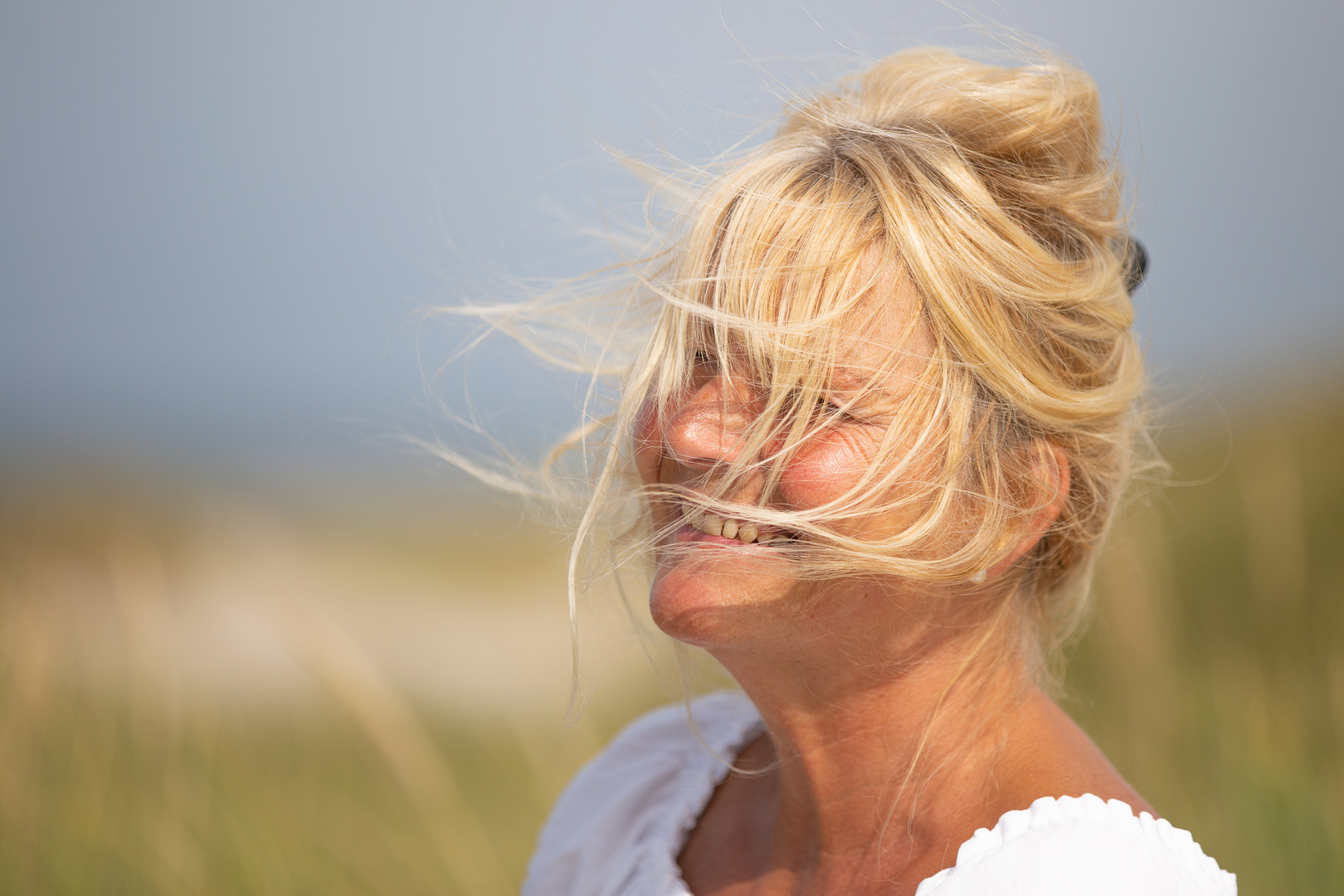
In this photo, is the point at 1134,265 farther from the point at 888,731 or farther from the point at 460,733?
the point at 460,733

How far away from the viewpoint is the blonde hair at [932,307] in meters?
1.27

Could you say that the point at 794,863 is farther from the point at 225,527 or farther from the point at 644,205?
the point at 225,527

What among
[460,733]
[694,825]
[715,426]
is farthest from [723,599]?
[460,733]

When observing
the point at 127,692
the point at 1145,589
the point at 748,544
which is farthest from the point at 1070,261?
the point at 127,692

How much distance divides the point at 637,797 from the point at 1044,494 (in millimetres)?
1077

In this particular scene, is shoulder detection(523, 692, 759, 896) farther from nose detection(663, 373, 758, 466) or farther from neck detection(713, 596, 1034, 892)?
nose detection(663, 373, 758, 466)

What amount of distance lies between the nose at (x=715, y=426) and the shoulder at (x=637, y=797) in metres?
0.67

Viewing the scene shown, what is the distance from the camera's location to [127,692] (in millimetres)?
3086

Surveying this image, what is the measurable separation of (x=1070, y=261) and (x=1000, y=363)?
0.28 m

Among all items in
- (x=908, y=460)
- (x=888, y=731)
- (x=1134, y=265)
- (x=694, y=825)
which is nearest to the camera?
(x=908, y=460)

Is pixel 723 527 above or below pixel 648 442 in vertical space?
below

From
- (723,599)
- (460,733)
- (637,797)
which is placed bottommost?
(460,733)

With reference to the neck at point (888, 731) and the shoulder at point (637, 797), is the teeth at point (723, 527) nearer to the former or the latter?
the neck at point (888, 731)

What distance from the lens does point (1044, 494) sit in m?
1.38
